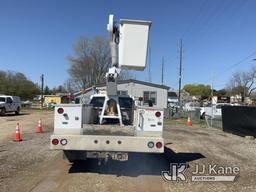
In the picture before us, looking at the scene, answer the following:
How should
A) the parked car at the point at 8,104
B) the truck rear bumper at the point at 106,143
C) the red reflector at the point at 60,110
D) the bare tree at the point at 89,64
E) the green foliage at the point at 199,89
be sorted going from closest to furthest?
the truck rear bumper at the point at 106,143
the red reflector at the point at 60,110
the parked car at the point at 8,104
the bare tree at the point at 89,64
the green foliage at the point at 199,89

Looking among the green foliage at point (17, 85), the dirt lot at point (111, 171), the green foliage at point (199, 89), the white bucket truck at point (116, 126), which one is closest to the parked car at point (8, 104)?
the dirt lot at point (111, 171)

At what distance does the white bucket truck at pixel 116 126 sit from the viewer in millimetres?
6875

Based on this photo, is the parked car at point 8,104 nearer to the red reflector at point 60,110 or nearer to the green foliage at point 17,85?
the red reflector at point 60,110

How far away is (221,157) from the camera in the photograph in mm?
10242

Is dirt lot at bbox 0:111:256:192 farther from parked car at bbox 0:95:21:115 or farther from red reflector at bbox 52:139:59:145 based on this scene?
parked car at bbox 0:95:21:115

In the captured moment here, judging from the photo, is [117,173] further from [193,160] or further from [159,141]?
[193,160]

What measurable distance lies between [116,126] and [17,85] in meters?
75.4

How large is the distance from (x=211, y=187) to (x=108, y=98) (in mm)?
3420

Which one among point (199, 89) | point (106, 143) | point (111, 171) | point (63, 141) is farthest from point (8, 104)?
point (199, 89)

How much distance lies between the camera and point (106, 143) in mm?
6875

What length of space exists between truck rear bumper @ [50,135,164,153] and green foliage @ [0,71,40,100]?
72.2 meters

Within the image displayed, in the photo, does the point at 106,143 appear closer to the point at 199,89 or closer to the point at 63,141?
the point at 63,141

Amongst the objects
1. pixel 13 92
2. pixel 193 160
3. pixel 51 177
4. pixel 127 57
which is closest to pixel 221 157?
pixel 193 160

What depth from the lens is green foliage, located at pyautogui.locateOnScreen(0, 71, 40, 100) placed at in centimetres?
7481
